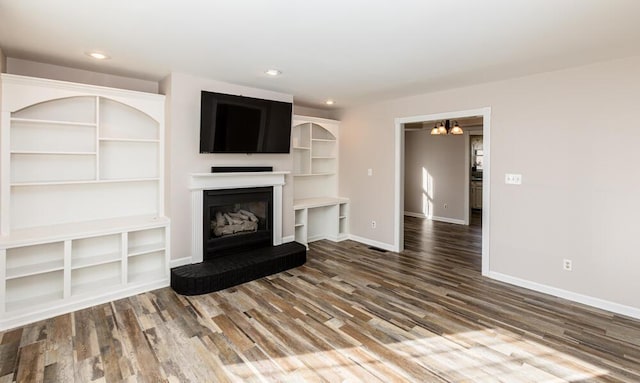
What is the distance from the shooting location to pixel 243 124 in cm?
392

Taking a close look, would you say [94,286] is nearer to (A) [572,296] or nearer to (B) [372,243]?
(B) [372,243]

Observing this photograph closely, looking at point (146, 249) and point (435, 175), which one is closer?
point (146, 249)

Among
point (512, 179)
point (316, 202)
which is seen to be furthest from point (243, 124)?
point (512, 179)

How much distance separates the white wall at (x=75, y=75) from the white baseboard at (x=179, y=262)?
214 centimetres

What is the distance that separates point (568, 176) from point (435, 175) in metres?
4.74

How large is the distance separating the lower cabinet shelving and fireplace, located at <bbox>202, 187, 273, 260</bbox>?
0.50 m

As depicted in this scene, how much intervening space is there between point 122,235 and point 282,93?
275cm

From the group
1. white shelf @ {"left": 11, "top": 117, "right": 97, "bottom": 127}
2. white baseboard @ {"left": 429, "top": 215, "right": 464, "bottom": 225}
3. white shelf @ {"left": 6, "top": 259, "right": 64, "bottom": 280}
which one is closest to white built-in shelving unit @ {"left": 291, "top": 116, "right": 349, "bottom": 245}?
white shelf @ {"left": 11, "top": 117, "right": 97, "bottom": 127}

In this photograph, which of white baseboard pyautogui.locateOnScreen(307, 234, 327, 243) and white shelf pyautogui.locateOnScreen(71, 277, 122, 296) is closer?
white shelf pyautogui.locateOnScreen(71, 277, 122, 296)

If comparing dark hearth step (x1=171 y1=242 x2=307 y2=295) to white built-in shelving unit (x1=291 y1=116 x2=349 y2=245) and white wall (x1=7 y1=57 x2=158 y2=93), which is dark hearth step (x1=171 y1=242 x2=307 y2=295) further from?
white wall (x1=7 y1=57 x2=158 y2=93)

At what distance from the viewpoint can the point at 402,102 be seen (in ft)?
15.8

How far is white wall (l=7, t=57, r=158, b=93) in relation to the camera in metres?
3.12

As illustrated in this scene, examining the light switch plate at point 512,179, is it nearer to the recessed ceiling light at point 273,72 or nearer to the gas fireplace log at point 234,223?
the recessed ceiling light at point 273,72

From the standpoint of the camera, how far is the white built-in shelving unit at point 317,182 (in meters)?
5.27
